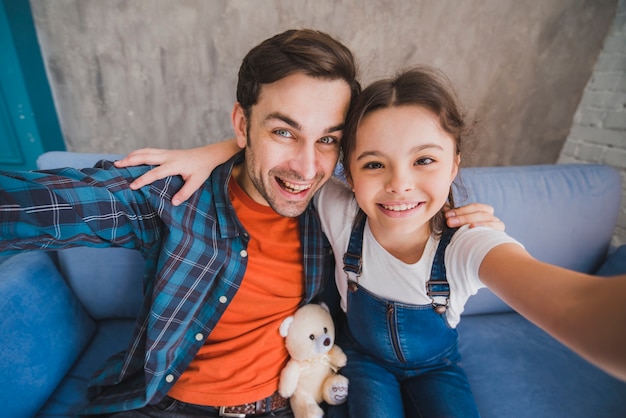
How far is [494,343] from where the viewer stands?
1369mm

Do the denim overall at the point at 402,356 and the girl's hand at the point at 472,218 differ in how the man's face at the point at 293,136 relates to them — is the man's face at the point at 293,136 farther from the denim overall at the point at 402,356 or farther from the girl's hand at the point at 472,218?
the girl's hand at the point at 472,218

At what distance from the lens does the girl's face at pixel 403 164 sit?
84cm

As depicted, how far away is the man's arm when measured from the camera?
702mm

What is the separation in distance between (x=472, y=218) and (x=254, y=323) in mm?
723

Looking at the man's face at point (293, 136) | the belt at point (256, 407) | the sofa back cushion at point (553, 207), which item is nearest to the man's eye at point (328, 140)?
the man's face at point (293, 136)

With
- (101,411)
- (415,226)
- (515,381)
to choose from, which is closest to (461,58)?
(415,226)

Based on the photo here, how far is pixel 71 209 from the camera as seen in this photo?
2.51 feet

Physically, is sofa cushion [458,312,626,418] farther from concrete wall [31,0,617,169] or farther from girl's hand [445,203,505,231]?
concrete wall [31,0,617,169]

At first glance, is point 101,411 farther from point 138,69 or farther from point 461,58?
point 461,58

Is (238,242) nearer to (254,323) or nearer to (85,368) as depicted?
(254,323)

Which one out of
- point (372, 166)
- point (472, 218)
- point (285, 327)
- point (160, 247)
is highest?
point (372, 166)

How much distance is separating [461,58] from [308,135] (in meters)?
1.21

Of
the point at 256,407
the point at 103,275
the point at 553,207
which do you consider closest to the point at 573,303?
the point at 256,407

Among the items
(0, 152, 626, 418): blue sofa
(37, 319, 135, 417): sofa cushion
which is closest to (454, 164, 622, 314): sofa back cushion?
(0, 152, 626, 418): blue sofa
